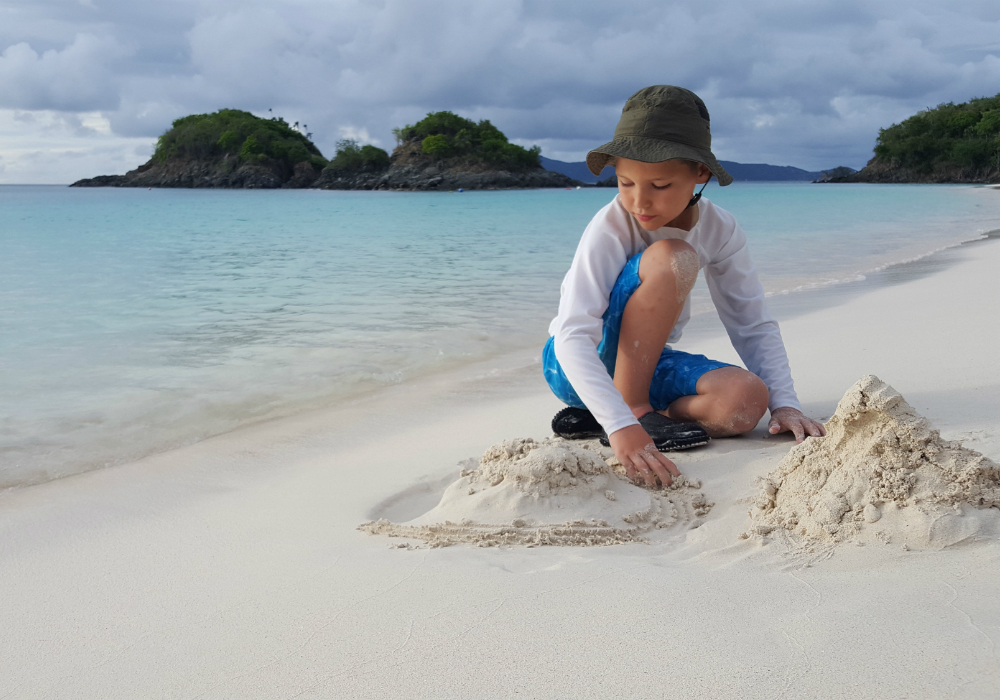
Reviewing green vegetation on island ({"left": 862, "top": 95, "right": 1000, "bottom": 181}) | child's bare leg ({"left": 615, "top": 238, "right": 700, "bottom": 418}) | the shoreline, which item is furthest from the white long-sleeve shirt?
green vegetation on island ({"left": 862, "top": 95, "right": 1000, "bottom": 181})

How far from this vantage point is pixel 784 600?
3.91 feet

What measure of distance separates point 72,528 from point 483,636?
136 centimetres

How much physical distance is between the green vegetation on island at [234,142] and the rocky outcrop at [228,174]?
0.66m

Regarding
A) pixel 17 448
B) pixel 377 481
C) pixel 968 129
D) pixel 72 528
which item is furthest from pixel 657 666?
pixel 968 129

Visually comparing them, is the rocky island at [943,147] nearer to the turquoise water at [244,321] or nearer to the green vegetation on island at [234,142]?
the green vegetation on island at [234,142]

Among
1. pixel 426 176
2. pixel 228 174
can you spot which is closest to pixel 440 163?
pixel 426 176

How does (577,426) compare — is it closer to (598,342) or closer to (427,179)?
(598,342)

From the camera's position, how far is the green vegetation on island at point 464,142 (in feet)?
250

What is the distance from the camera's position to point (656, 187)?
79.7 inches

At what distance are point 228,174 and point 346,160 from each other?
13863 mm

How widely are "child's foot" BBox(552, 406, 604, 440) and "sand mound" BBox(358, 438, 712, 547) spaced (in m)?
0.45

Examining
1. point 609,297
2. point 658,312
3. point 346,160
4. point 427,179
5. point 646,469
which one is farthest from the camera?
point 346,160

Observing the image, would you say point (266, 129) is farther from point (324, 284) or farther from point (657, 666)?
point (657, 666)

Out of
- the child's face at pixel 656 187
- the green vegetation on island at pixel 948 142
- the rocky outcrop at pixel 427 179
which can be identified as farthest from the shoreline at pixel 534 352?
the green vegetation on island at pixel 948 142
